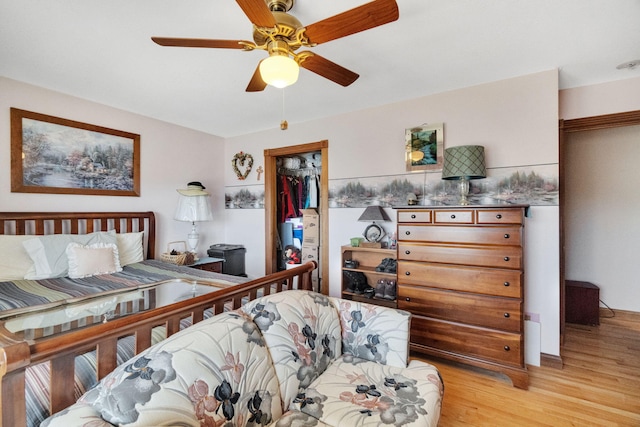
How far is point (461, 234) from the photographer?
2270mm

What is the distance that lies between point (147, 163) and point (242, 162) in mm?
1236

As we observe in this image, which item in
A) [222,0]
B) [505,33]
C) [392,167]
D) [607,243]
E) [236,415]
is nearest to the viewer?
[236,415]

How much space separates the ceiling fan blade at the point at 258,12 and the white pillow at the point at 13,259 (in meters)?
2.63

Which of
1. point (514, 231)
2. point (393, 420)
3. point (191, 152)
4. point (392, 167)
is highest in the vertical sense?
point (191, 152)

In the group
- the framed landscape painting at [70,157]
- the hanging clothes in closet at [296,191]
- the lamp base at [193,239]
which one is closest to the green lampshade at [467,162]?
the hanging clothes in closet at [296,191]

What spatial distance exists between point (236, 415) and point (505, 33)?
2602 millimetres

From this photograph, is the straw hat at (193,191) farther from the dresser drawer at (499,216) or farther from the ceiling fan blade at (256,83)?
the dresser drawer at (499,216)

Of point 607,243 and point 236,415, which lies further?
point 607,243

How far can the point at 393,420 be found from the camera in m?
1.21

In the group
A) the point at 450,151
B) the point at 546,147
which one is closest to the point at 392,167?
the point at 450,151

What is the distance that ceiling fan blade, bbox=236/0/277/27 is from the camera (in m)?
1.20

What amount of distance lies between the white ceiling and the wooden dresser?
45.8 inches

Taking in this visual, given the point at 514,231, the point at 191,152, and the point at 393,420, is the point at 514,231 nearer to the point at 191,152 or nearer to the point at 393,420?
the point at 393,420

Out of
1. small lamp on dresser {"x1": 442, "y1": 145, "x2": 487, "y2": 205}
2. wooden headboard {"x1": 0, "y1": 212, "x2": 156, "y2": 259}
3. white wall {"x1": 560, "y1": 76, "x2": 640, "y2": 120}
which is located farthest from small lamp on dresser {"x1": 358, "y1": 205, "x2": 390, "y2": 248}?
wooden headboard {"x1": 0, "y1": 212, "x2": 156, "y2": 259}
